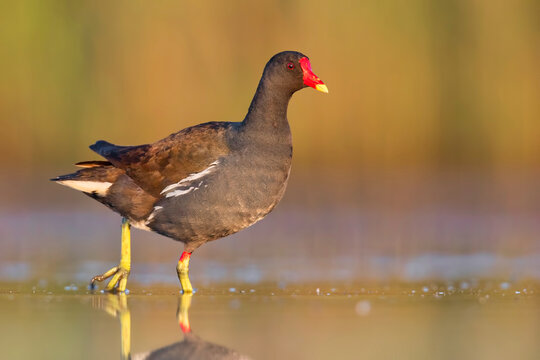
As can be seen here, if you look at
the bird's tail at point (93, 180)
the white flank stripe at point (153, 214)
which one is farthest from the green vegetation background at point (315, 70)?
the white flank stripe at point (153, 214)

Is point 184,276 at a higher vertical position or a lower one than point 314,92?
lower

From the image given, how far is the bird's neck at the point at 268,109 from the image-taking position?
687cm

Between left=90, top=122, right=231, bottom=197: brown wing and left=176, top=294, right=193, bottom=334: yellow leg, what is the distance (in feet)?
3.06

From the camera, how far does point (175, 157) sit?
6977 millimetres

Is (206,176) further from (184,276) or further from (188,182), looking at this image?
(184,276)

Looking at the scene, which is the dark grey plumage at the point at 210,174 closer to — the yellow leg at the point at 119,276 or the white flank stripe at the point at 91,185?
the white flank stripe at the point at 91,185

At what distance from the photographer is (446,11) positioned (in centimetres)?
1623

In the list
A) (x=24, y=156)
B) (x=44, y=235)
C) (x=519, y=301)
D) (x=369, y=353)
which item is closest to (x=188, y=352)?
(x=369, y=353)

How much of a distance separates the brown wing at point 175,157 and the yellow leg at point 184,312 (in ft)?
3.06

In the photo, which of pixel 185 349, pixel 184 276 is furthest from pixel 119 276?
pixel 185 349

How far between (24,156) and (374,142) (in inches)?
210

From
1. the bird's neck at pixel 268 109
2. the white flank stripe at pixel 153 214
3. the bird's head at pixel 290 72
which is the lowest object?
the white flank stripe at pixel 153 214

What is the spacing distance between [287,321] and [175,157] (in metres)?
2.03

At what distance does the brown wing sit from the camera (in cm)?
685
